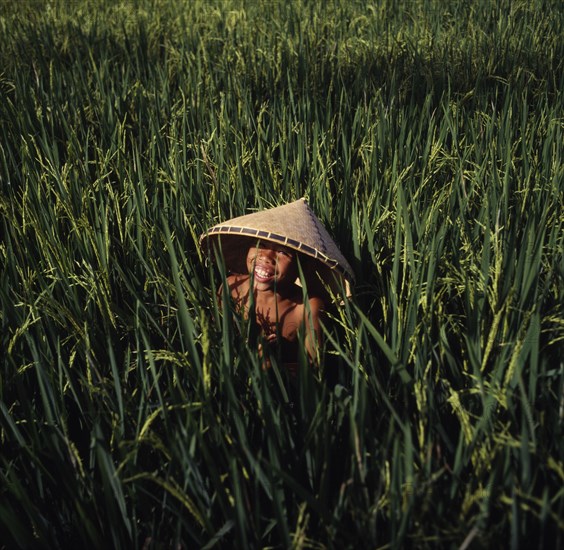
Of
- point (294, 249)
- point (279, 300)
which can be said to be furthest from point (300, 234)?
point (279, 300)

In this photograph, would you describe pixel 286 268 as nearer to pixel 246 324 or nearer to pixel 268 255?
pixel 268 255

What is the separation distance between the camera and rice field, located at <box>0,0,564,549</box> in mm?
1108

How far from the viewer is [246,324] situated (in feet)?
4.71

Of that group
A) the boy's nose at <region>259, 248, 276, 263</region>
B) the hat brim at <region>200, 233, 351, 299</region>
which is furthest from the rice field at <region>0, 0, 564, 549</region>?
the boy's nose at <region>259, 248, 276, 263</region>

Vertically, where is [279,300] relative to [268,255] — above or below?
below

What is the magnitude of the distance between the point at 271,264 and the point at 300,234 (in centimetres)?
11

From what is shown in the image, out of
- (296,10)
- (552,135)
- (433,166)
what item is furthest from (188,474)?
(296,10)

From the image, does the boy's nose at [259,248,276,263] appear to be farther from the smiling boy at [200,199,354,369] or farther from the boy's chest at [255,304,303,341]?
the boy's chest at [255,304,303,341]

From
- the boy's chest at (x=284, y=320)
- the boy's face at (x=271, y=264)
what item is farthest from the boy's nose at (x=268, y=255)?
the boy's chest at (x=284, y=320)

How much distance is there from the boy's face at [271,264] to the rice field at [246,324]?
0.49 ft

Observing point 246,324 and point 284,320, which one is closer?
point 246,324

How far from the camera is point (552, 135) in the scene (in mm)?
2238

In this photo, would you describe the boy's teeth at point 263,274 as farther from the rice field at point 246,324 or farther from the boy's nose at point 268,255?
the rice field at point 246,324

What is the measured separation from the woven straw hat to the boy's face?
4cm
